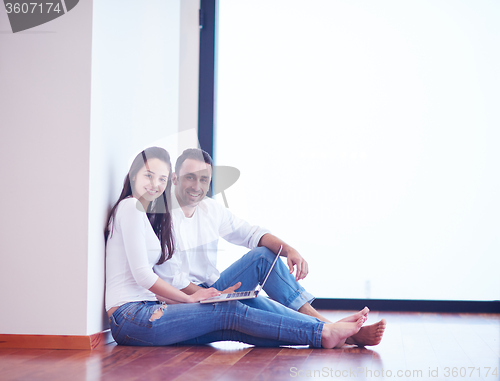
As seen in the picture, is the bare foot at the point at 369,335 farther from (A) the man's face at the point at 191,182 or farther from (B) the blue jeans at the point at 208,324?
(A) the man's face at the point at 191,182

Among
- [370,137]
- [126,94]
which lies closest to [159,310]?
[126,94]

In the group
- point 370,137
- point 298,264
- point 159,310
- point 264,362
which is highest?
point 370,137

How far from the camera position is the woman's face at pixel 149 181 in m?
2.02

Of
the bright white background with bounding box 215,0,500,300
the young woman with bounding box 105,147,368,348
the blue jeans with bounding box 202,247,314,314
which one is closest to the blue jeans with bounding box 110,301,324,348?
the young woman with bounding box 105,147,368,348

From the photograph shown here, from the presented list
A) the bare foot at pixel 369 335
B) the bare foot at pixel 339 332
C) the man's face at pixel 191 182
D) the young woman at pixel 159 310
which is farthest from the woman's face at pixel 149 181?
the bare foot at pixel 369 335

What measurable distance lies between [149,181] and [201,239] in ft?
1.13

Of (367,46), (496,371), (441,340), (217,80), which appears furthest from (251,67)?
(496,371)

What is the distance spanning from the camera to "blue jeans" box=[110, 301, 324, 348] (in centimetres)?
183

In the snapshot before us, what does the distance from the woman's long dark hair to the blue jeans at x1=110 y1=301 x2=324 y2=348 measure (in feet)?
0.83

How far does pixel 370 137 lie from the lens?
10.9ft

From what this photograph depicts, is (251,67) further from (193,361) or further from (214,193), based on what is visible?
(193,361)
